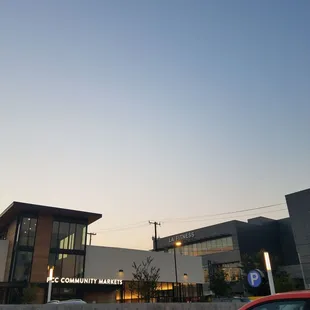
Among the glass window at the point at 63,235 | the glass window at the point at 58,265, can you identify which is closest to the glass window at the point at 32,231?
the glass window at the point at 63,235

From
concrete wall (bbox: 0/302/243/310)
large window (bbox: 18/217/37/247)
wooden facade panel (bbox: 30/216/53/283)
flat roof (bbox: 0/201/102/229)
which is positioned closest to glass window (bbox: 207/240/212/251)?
flat roof (bbox: 0/201/102/229)

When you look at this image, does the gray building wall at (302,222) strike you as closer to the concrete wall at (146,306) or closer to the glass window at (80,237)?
the glass window at (80,237)

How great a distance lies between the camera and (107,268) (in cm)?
3509

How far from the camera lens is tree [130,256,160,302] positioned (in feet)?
99.6

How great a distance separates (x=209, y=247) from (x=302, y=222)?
24.6 meters

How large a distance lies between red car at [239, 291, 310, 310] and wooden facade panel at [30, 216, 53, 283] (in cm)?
3160

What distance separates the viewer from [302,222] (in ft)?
203

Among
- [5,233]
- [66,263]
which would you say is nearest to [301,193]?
[66,263]

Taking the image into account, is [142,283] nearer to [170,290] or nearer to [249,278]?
[170,290]

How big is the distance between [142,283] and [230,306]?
56.9 feet

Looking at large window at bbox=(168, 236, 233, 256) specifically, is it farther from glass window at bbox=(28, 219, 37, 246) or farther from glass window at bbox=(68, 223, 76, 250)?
glass window at bbox=(28, 219, 37, 246)

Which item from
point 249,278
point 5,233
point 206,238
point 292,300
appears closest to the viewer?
point 292,300

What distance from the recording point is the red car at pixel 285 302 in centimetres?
318

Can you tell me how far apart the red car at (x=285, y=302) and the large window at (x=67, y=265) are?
31.7 metres
